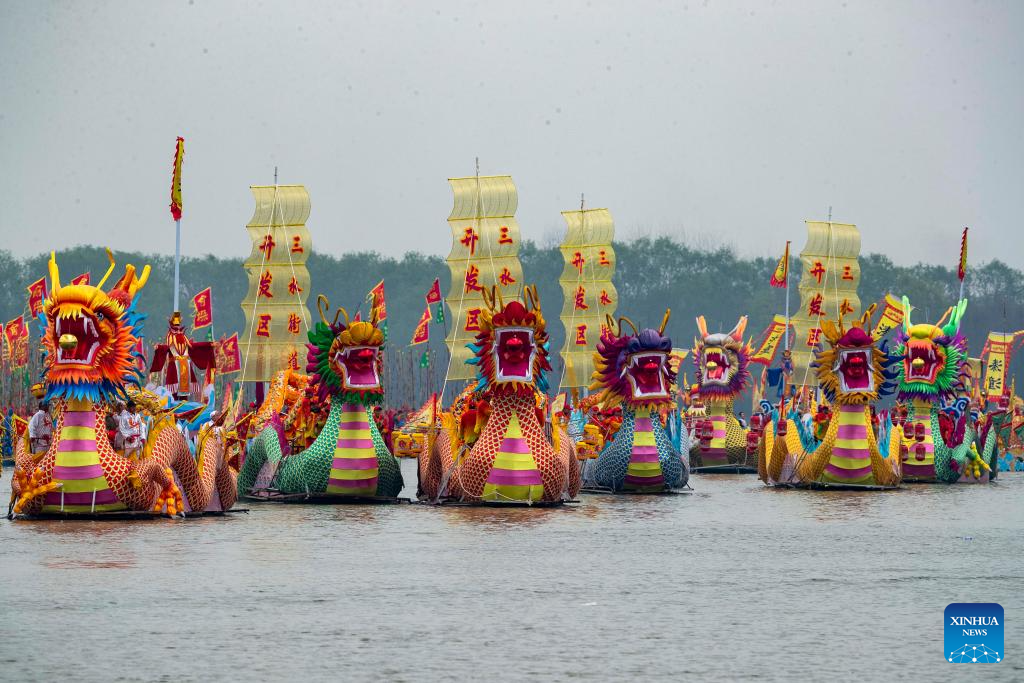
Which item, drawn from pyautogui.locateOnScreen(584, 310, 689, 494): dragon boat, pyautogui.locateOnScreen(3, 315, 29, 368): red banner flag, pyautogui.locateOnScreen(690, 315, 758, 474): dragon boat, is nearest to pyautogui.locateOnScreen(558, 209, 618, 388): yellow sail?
pyautogui.locateOnScreen(690, 315, 758, 474): dragon boat

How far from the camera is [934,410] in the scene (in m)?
29.9

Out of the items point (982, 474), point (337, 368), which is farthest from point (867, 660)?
point (982, 474)

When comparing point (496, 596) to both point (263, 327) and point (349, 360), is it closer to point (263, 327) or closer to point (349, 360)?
point (349, 360)

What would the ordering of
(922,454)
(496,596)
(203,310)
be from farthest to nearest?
(203,310) < (922,454) < (496,596)

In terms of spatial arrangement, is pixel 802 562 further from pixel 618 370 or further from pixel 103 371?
pixel 618 370

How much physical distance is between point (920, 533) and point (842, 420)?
8.28 meters

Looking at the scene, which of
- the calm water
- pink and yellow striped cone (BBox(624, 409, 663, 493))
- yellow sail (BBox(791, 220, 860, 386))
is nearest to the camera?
the calm water

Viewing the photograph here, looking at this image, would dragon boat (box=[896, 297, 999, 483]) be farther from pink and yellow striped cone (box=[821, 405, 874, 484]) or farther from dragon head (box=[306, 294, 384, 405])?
dragon head (box=[306, 294, 384, 405])

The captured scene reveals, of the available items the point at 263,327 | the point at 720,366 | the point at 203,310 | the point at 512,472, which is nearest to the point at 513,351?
the point at 512,472

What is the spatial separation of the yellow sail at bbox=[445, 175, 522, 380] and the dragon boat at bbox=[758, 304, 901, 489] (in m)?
20.2

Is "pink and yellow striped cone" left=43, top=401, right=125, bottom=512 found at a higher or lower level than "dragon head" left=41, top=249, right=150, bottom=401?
lower

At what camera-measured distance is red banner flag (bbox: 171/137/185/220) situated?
78.7 ft

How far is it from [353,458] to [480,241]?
25515 mm

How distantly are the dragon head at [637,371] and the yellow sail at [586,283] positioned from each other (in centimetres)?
2600
